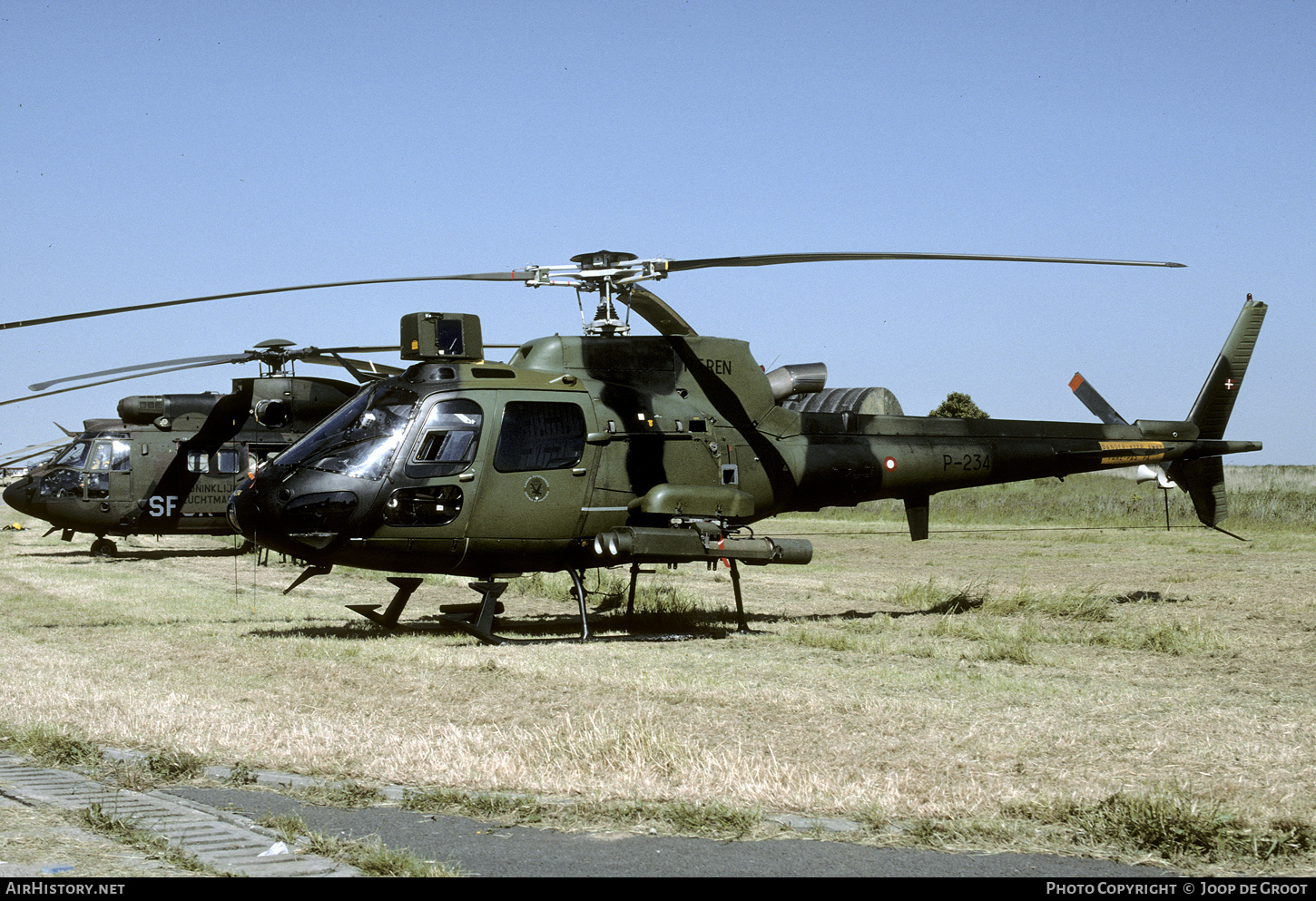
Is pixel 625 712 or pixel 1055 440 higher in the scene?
pixel 1055 440

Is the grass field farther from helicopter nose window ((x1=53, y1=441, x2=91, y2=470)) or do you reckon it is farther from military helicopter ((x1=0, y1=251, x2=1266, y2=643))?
helicopter nose window ((x1=53, y1=441, x2=91, y2=470))

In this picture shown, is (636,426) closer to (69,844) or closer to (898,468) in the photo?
(898,468)

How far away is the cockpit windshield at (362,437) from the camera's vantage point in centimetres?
1160

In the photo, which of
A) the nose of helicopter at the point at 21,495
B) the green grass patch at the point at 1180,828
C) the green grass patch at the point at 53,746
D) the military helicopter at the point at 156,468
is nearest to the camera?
the green grass patch at the point at 1180,828

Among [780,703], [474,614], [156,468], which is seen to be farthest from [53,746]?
[156,468]

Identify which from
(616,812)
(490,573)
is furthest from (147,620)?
(616,812)

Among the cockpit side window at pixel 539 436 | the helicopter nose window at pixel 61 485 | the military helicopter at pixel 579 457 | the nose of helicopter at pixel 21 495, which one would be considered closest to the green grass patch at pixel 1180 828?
the military helicopter at pixel 579 457

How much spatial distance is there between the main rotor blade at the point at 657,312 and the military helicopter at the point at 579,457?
0.03m

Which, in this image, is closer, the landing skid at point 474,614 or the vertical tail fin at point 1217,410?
the landing skid at point 474,614

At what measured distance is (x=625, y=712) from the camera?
795 centimetres

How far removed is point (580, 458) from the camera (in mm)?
12430

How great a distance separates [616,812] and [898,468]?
33.2 feet

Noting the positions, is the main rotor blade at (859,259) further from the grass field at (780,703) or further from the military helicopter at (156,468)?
the military helicopter at (156,468)

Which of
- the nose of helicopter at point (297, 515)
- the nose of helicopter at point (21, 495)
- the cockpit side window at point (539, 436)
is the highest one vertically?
the cockpit side window at point (539, 436)
